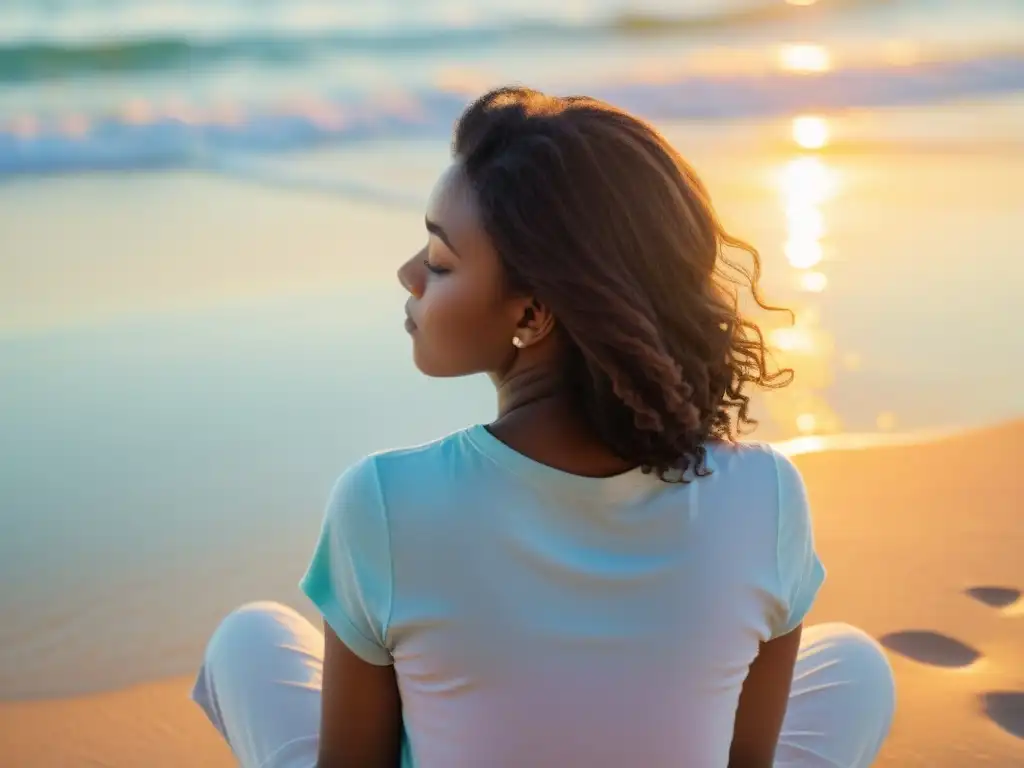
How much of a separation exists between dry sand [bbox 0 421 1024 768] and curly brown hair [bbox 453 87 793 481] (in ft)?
4.28

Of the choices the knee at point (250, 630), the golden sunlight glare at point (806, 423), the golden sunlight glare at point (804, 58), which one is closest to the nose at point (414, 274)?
the knee at point (250, 630)

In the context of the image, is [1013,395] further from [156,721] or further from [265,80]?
[265,80]

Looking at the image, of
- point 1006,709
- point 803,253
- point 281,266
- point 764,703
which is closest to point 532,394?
point 764,703

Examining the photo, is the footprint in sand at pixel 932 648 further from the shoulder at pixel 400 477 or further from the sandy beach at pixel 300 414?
the shoulder at pixel 400 477

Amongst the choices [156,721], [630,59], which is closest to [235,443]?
[156,721]

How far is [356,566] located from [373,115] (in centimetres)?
778

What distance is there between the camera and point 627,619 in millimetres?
1351

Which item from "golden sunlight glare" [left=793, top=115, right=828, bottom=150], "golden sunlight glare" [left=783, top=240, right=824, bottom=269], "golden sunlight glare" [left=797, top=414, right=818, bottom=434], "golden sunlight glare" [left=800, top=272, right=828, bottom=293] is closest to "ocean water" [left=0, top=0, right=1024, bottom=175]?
"golden sunlight glare" [left=793, top=115, right=828, bottom=150]

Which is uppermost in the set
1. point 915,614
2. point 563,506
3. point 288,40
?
point 288,40

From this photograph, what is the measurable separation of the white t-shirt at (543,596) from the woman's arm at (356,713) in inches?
1.5

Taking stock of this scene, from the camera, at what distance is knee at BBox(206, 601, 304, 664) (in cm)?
184

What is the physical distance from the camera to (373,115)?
883 centimetres

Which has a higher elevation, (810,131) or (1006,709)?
(810,131)

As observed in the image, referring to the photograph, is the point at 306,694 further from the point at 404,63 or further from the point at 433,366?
the point at 404,63
